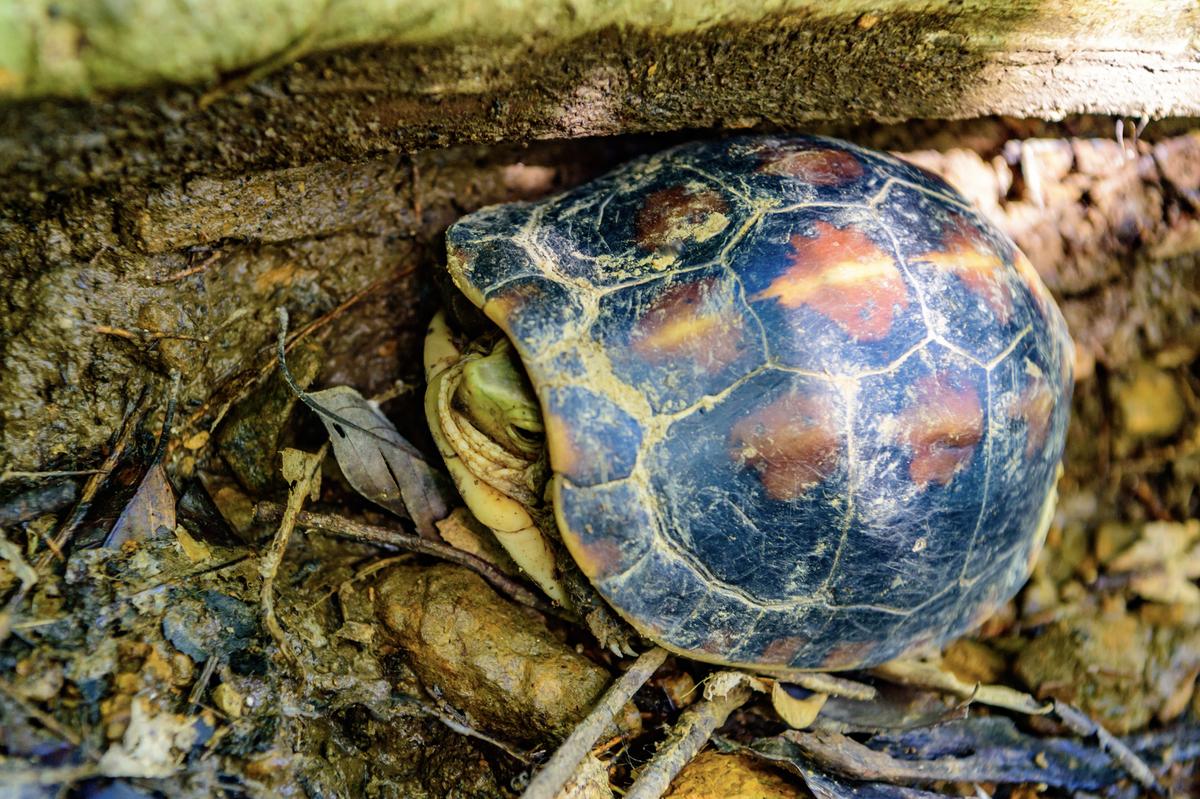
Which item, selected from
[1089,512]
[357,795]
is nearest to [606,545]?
[357,795]

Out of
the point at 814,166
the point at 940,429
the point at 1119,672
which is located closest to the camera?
the point at 940,429

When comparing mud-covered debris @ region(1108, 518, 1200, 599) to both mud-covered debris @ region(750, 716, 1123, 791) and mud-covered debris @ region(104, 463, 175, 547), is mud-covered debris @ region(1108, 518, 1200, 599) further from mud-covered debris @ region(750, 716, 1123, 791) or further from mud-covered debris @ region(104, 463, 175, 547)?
mud-covered debris @ region(104, 463, 175, 547)

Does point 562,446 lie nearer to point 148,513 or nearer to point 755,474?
point 755,474

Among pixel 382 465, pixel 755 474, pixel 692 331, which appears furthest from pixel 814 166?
pixel 382 465

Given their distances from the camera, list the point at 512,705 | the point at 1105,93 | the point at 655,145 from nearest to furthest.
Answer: the point at 512,705 < the point at 1105,93 < the point at 655,145

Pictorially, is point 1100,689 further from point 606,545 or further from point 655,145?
point 655,145

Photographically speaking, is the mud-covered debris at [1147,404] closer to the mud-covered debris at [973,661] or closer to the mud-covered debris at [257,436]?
the mud-covered debris at [973,661]
